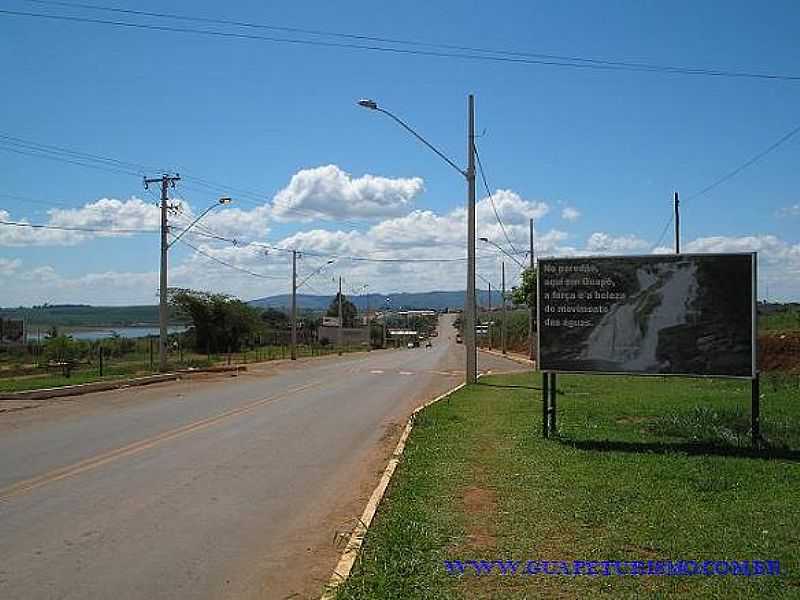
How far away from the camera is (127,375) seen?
116ft

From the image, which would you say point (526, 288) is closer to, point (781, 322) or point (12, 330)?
point (781, 322)

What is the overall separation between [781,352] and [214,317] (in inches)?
2018

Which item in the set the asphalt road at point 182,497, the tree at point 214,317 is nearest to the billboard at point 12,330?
the tree at point 214,317

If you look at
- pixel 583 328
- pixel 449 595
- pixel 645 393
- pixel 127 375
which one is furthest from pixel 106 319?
pixel 449 595

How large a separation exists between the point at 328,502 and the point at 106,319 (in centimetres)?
9781

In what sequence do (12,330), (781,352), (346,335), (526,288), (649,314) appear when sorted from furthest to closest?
(346,335)
(12,330)
(526,288)
(781,352)
(649,314)

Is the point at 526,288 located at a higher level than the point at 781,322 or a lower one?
higher

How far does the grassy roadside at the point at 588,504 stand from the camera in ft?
19.9

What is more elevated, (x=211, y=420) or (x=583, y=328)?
(x=583, y=328)

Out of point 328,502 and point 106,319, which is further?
point 106,319

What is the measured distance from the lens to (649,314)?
13906 mm

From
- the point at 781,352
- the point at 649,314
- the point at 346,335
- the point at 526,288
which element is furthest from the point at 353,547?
the point at 346,335

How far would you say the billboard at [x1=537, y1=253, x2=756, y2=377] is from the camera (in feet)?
43.7

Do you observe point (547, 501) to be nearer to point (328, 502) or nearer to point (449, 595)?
point (328, 502)
